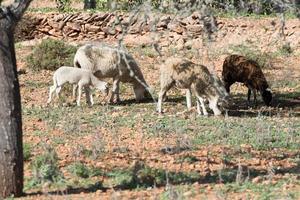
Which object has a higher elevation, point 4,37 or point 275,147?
point 4,37

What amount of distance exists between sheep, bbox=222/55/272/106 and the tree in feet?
32.3

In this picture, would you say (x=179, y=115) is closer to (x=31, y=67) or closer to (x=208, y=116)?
(x=208, y=116)

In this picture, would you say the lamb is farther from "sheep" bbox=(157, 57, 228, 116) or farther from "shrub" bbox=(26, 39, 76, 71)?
"shrub" bbox=(26, 39, 76, 71)

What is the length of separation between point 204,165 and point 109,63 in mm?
7978

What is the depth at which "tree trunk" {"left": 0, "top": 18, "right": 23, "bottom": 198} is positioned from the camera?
322 inches

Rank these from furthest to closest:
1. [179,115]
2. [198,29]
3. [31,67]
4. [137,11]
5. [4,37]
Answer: [198,29]
[31,67]
[179,115]
[4,37]
[137,11]

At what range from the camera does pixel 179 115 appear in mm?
14898

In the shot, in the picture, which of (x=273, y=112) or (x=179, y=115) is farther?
(x=273, y=112)

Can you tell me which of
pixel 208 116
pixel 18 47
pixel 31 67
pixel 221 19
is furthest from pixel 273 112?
pixel 18 47

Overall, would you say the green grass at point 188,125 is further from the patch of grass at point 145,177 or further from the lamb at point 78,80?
the patch of grass at point 145,177

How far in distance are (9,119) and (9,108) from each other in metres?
0.12

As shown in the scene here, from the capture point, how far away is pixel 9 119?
823 centimetres

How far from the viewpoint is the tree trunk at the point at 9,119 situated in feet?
26.8

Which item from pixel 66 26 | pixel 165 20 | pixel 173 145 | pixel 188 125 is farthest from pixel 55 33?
pixel 173 145
